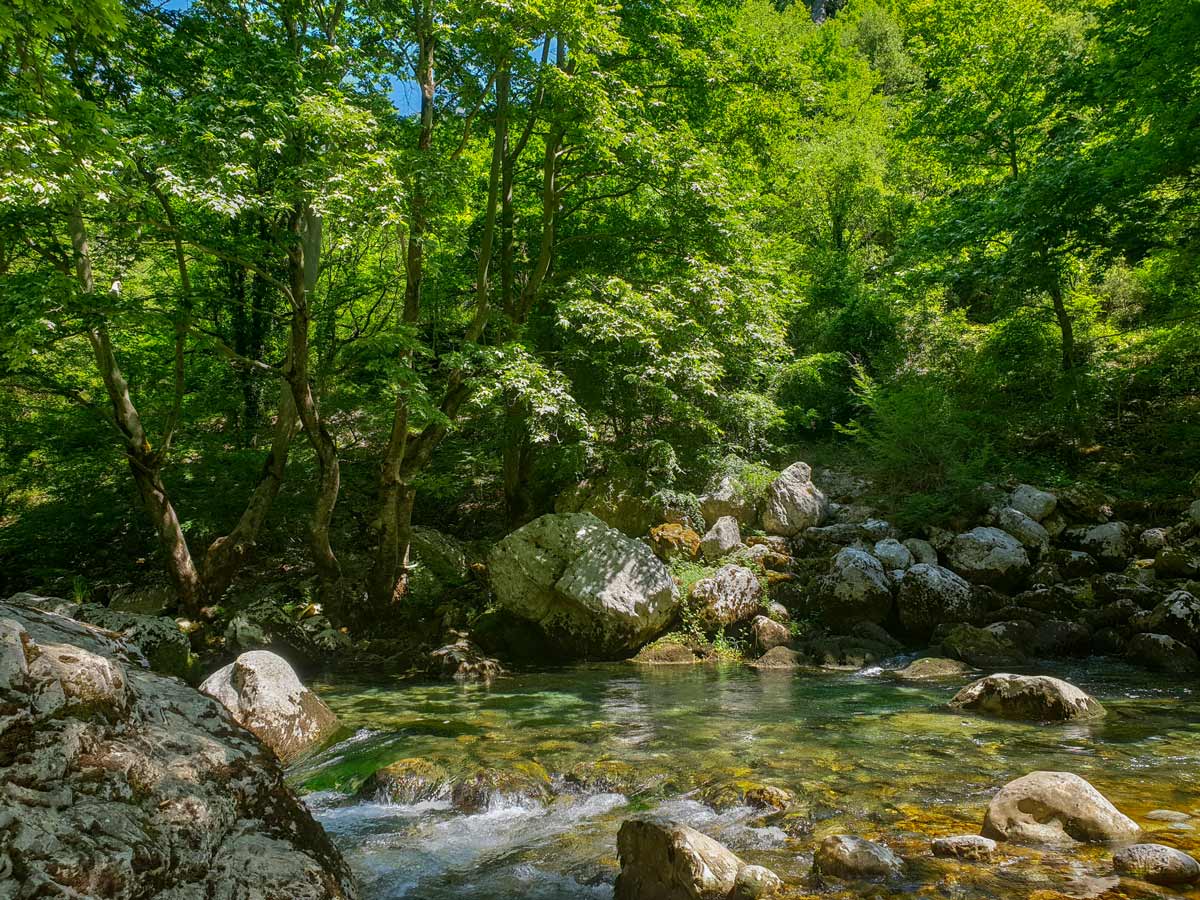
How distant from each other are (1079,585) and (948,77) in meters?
13.7

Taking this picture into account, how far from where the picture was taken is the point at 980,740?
6.10 m

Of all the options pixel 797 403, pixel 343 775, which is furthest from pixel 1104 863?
pixel 797 403

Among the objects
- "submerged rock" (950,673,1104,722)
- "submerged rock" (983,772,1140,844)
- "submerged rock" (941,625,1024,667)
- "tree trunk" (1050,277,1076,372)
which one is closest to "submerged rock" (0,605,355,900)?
"submerged rock" (983,772,1140,844)

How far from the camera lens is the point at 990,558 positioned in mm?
11867

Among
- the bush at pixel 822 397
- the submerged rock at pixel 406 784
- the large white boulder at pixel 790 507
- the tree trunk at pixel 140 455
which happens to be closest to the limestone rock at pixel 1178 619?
the large white boulder at pixel 790 507

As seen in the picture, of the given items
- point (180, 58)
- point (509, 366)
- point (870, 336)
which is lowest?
point (509, 366)

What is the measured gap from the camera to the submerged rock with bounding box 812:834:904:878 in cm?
362

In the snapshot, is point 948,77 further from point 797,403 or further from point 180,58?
point 180,58

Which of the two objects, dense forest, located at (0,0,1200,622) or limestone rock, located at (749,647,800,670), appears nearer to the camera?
dense forest, located at (0,0,1200,622)

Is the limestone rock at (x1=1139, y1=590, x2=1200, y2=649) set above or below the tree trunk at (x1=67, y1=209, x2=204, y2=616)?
below

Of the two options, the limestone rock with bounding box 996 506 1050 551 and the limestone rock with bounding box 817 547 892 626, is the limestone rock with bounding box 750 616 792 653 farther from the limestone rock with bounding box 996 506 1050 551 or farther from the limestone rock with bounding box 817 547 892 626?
the limestone rock with bounding box 996 506 1050 551

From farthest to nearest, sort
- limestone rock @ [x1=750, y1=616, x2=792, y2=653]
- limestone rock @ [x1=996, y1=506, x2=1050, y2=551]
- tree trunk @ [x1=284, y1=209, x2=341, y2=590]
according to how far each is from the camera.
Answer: limestone rock @ [x1=996, y1=506, x2=1050, y2=551] → limestone rock @ [x1=750, y1=616, x2=792, y2=653] → tree trunk @ [x1=284, y1=209, x2=341, y2=590]

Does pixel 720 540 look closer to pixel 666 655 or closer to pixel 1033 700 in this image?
pixel 666 655

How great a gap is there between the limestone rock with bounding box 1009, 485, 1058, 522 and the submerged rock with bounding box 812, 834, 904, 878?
11.5m
